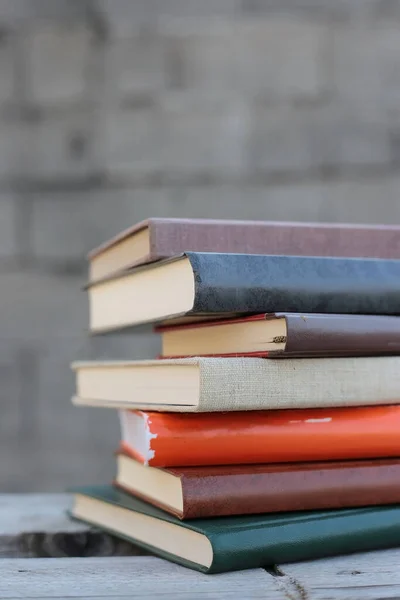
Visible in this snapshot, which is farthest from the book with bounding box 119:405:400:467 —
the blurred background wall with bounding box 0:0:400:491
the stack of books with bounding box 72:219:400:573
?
the blurred background wall with bounding box 0:0:400:491

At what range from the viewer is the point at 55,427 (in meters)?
1.69

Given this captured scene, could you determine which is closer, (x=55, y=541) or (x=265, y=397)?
(x=265, y=397)

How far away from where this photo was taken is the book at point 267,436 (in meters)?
0.62

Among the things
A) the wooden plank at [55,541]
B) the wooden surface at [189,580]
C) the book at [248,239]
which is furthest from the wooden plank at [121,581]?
the book at [248,239]

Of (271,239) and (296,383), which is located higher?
(271,239)

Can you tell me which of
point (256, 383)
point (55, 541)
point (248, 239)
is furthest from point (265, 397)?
point (55, 541)

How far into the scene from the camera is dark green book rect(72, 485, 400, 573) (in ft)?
1.87

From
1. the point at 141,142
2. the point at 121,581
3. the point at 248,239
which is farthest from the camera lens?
the point at 141,142

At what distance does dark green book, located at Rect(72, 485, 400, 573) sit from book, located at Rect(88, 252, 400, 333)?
0.53 ft

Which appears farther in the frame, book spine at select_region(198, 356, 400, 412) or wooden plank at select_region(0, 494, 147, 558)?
wooden plank at select_region(0, 494, 147, 558)

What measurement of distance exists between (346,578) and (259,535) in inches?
2.7

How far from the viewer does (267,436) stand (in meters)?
0.64

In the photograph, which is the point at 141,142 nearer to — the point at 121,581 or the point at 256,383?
the point at 256,383

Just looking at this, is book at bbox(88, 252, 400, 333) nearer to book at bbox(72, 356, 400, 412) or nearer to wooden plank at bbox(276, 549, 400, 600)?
book at bbox(72, 356, 400, 412)
